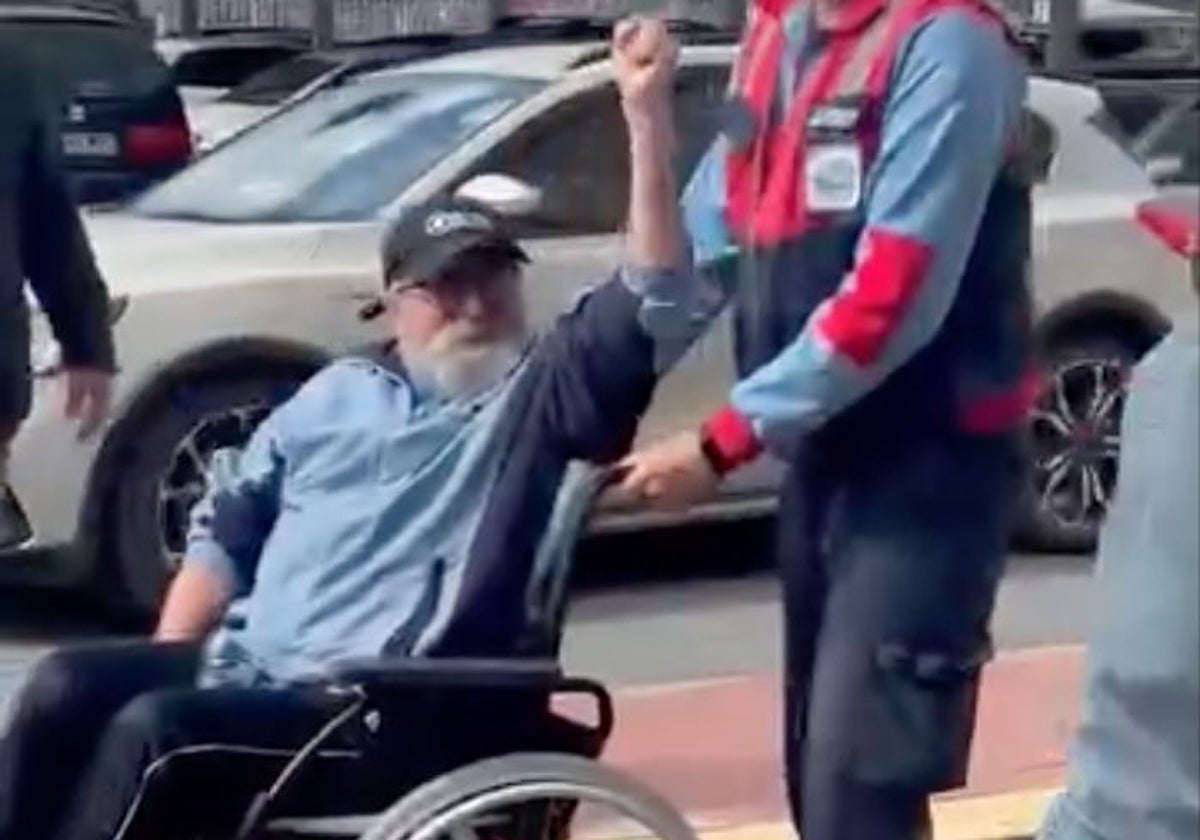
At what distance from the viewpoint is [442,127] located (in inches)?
428

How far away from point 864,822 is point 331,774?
2.60 feet

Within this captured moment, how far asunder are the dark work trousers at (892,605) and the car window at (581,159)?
5717 millimetres

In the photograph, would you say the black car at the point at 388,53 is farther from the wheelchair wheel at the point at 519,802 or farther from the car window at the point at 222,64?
the wheelchair wheel at the point at 519,802

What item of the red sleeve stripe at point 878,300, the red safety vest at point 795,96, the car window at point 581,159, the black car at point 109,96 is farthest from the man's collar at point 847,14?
the black car at point 109,96

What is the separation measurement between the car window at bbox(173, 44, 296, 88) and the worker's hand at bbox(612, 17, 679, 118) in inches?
702

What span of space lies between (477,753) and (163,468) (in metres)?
4.93

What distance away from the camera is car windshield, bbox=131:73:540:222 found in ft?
35.3

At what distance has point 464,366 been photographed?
18.1ft

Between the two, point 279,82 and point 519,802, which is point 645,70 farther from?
point 279,82

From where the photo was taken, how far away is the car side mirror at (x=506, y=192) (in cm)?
1020

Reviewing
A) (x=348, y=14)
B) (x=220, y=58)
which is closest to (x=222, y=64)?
(x=220, y=58)

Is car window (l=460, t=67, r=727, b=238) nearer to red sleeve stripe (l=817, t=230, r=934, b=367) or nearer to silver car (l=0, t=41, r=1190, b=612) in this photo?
silver car (l=0, t=41, r=1190, b=612)

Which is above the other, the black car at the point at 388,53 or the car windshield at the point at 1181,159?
the car windshield at the point at 1181,159

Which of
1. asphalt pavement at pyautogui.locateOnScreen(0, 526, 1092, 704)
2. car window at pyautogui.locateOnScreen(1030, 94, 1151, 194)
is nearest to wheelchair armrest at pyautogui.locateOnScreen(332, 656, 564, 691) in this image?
asphalt pavement at pyautogui.locateOnScreen(0, 526, 1092, 704)
